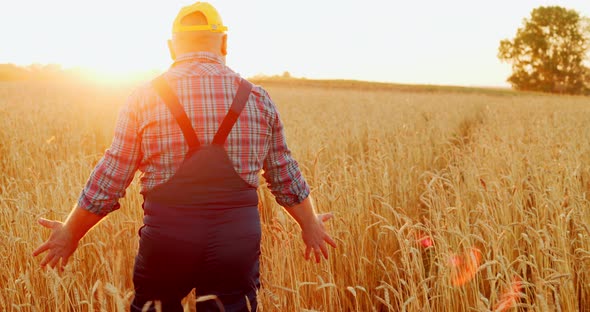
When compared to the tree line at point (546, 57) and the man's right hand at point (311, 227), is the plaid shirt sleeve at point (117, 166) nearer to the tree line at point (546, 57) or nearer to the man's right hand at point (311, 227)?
the man's right hand at point (311, 227)

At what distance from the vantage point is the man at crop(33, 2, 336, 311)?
177 cm

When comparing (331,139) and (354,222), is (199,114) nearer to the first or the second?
(354,222)

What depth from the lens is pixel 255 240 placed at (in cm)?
189

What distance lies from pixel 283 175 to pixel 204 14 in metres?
0.75

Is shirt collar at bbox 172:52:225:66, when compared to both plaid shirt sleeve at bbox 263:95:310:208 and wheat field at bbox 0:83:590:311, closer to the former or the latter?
plaid shirt sleeve at bbox 263:95:310:208

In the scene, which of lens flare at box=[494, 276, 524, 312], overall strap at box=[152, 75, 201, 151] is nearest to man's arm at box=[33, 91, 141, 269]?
overall strap at box=[152, 75, 201, 151]

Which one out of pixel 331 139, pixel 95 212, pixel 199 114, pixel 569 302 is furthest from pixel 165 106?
pixel 331 139

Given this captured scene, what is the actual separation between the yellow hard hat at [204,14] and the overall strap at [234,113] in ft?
0.82

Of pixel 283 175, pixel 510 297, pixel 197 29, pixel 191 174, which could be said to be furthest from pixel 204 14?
pixel 510 297

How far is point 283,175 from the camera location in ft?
7.05

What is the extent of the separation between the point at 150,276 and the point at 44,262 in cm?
44

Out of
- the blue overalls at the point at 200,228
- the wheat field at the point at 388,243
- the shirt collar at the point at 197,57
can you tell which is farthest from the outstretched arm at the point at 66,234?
the shirt collar at the point at 197,57

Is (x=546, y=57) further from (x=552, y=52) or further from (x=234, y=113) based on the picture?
(x=234, y=113)

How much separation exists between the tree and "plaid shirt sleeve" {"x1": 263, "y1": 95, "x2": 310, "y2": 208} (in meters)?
49.0
